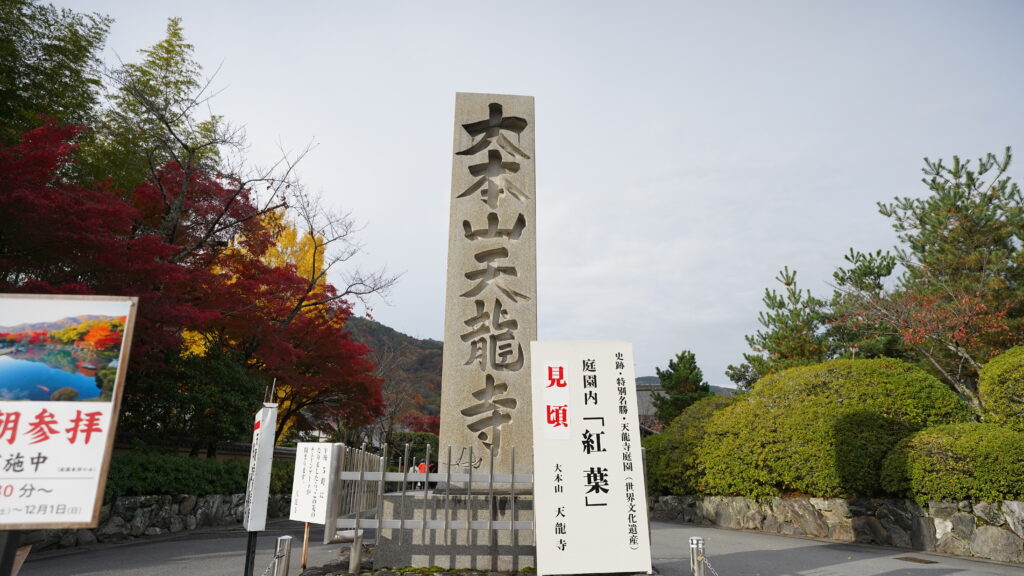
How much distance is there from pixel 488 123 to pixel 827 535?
8.72 meters

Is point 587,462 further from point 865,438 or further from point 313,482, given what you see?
point 865,438

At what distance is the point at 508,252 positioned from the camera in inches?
288

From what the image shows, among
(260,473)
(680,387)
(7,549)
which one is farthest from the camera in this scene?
(680,387)

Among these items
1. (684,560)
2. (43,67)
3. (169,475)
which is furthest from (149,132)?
(684,560)

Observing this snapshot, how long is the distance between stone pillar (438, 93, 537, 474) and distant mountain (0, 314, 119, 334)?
4.16m

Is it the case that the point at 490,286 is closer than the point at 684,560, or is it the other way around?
the point at 490,286

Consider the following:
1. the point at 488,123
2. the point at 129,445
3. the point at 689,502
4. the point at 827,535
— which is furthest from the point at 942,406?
the point at 129,445

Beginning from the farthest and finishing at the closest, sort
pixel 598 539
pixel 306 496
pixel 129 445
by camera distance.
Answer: pixel 129 445, pixel 306 496, pixel 598 539

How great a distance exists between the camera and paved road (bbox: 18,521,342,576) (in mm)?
6637

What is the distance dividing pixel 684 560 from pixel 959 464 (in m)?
3.99

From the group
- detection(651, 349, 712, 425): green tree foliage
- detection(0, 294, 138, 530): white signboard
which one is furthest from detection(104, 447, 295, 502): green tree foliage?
detection(651, 349, 712, 425): green tree foliage

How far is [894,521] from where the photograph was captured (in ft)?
27.5

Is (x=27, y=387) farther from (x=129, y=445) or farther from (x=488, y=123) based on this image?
(x=129, y=445)

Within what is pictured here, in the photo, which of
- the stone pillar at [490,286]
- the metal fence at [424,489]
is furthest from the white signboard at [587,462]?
the stone pillar at [490,286]
